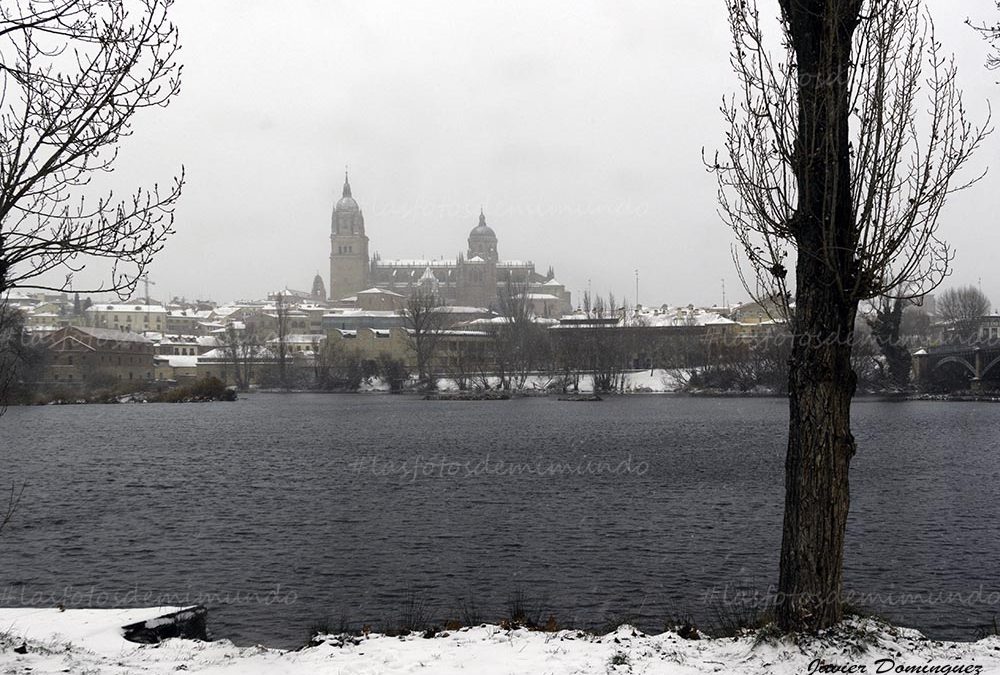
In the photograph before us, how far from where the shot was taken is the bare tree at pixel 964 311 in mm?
96375

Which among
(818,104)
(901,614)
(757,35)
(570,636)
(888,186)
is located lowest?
(901,614)

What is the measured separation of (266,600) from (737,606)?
247 inches

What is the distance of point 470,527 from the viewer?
17.7 m

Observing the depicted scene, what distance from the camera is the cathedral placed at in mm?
164000

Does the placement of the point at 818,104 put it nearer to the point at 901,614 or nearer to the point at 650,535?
the point at 901,614

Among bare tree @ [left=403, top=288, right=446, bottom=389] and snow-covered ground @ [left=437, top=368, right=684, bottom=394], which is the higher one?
bare tree @ [left=403, top=288, right=446, bottom=389]

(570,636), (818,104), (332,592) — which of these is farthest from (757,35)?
(332,592)

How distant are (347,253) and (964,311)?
104m

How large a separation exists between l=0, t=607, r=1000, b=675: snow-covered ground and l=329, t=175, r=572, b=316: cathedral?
14696cm

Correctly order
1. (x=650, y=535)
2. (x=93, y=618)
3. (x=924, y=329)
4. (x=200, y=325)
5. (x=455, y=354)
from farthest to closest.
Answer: (x=200, y=325)
(x=924, y=329)
(x=455, y=354)
(x=650, y=535)
(x=93, y=618)

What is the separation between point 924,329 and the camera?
114m

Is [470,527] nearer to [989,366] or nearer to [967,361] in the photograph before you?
[989,366]

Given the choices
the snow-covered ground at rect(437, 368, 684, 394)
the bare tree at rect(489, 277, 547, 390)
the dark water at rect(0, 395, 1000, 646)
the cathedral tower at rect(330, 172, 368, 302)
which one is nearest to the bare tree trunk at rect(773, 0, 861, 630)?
the dark water at rect(0, 395, 1000, 646)

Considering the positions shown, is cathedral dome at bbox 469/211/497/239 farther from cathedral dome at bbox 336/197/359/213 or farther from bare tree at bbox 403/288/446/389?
bare tree at bbox 403/288/446/389
